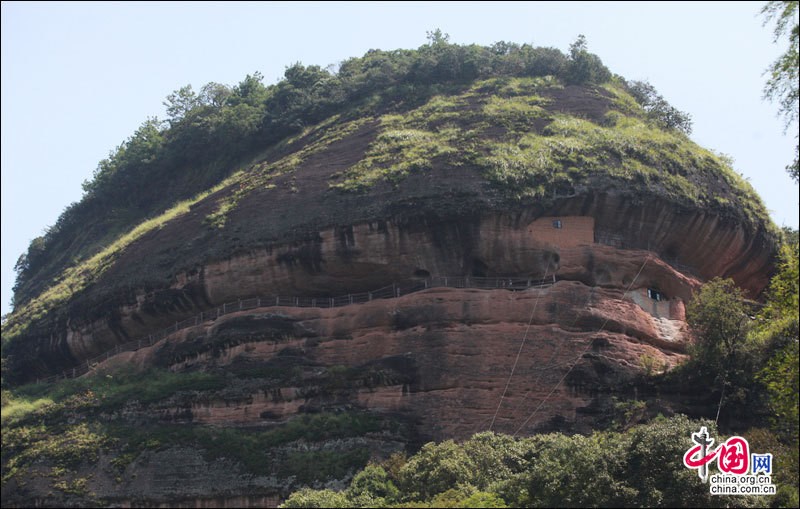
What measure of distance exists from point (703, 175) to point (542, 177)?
6.05 metres

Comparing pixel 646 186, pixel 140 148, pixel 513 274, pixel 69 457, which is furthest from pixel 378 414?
pixel 140 148

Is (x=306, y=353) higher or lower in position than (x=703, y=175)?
lower

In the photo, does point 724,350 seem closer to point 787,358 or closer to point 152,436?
point 787,358

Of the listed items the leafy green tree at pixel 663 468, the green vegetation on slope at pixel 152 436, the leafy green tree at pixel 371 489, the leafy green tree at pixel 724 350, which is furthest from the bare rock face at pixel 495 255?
the leafy green tree at pixel 663 468

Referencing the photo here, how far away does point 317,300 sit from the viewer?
3844 cm

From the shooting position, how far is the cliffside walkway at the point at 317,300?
121 feet

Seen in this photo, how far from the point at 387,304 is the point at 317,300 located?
2.87m

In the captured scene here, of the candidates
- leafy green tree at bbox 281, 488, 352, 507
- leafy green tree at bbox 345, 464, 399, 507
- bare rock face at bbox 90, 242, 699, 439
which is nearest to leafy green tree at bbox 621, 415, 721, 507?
bare rock face at bbox 90, 242, 699, 439

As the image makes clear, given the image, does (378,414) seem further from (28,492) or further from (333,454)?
(28,492)

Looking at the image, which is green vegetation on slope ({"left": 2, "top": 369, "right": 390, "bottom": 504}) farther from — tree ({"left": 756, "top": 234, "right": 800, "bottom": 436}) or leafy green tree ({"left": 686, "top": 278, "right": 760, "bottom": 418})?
tree ({"left": 756, "top": 234, "right": 800, "bottom": 436})

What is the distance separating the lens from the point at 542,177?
37500 mm

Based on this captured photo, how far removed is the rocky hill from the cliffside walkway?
0.09m

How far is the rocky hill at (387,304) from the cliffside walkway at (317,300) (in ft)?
0.31

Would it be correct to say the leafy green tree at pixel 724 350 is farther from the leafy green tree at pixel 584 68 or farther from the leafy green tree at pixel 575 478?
the leafy green tree at pixel 584 68
